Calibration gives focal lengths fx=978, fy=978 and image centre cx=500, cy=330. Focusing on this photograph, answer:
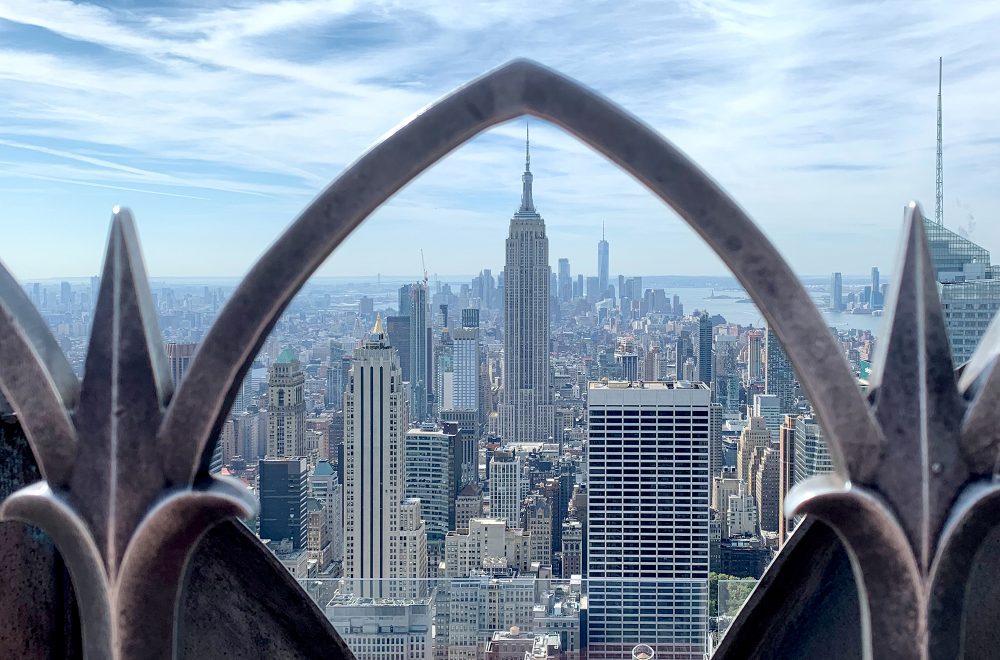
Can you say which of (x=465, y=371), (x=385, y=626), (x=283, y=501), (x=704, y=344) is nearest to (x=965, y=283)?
(x=385, y=626)

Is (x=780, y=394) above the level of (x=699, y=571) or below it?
above

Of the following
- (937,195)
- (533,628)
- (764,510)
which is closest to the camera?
(937,195)

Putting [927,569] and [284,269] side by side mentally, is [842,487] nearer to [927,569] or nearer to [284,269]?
[927,569]

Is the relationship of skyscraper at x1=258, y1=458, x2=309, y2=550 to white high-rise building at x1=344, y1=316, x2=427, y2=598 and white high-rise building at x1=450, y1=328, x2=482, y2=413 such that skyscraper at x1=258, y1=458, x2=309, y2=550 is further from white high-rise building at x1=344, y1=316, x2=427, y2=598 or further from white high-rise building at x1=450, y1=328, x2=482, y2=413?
white high-rise building at x1=450, y1=328, x2=482, y2=413

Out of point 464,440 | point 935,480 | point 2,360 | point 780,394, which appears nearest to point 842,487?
point 935,480

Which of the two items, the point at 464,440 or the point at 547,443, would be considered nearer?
the point at 464,440

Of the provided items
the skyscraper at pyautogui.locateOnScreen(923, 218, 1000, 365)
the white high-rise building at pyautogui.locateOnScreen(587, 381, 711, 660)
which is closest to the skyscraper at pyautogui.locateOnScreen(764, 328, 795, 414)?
the white high-rise building at pyautogui.locateOnScreen(587, 381, 711, 660)

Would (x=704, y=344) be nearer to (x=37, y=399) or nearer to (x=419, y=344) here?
(x=419, y=344)
